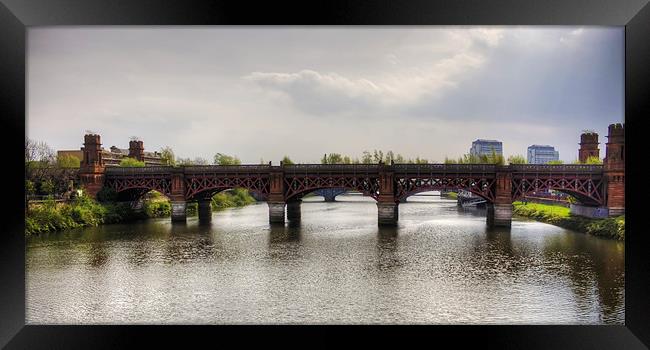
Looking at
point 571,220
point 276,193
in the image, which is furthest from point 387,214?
point 571,220

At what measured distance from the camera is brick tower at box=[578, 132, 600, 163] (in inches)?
2035

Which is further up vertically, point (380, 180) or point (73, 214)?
point (380, 180)

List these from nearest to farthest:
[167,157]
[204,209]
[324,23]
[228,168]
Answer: [324,23], [228,168], [204,209], [167,157]

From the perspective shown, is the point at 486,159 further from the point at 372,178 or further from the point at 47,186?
the point at 47,186

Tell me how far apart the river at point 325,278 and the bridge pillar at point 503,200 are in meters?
4.47

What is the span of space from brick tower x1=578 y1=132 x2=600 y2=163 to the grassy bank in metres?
7.16

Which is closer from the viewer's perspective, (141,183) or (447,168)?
(447,168)

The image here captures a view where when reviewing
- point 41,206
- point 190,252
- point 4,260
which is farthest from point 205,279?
point 41,206

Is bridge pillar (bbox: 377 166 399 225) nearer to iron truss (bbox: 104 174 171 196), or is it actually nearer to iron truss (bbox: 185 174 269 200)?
iron truss (bbox: 185 174 269 200)

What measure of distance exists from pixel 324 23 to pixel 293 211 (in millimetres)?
41191

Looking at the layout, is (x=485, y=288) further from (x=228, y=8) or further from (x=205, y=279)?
(x=228, y=8)

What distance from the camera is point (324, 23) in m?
14.1

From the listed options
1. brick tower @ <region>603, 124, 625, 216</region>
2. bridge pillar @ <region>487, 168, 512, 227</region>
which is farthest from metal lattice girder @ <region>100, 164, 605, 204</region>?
brick tower @ <region>603, 124, 625, 216</region>

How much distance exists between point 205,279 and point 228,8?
53.1ft
